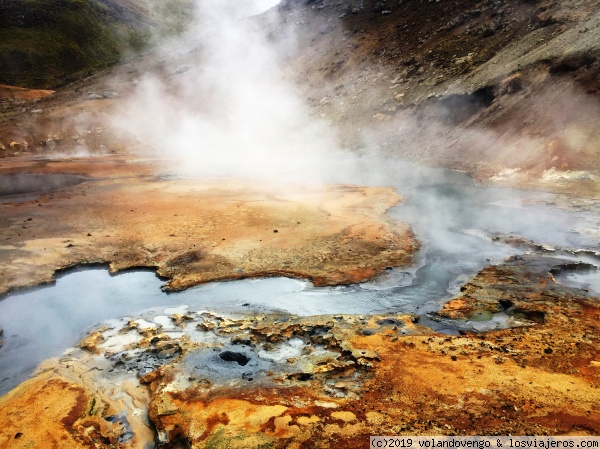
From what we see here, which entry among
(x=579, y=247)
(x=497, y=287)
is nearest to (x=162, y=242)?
(x=497, y=287)

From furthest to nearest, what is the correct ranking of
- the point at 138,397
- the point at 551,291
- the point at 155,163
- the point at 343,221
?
the point at 155,163
the point at 343,221
the point at 551,291
the point at 138,397

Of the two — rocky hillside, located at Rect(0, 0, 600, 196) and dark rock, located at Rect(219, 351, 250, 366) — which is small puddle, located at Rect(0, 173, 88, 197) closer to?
rocky hillside, located at Rect(0, 0, 600, 196)

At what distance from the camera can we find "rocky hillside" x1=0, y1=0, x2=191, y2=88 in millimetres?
43375

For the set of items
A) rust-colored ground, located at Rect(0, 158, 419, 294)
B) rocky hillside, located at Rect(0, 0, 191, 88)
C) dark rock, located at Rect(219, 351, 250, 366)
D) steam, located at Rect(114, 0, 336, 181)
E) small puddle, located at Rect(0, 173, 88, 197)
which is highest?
rocky hillside, located at Rect(0, 0, 191, 88)

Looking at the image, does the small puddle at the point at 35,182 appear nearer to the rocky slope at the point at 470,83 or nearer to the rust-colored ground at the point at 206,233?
the rust-colored ground at the point at 206,233

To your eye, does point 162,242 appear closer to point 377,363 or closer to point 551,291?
point 377,363

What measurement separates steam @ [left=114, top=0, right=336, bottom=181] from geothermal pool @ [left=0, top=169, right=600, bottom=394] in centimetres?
1074

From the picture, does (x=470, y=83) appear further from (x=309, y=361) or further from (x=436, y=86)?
(x=309, y=361)

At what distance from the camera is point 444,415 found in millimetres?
4008

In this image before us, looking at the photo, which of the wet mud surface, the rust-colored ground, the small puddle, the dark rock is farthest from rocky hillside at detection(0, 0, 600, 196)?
the dark rock

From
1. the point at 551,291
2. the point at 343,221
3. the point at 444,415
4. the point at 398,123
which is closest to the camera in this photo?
the point at 444,415

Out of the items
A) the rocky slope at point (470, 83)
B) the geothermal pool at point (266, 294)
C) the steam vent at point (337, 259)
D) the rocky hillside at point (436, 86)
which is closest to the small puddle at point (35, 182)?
the steam vent at point (337, 259)

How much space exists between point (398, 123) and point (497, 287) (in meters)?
18.5

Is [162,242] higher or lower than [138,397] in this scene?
higher
